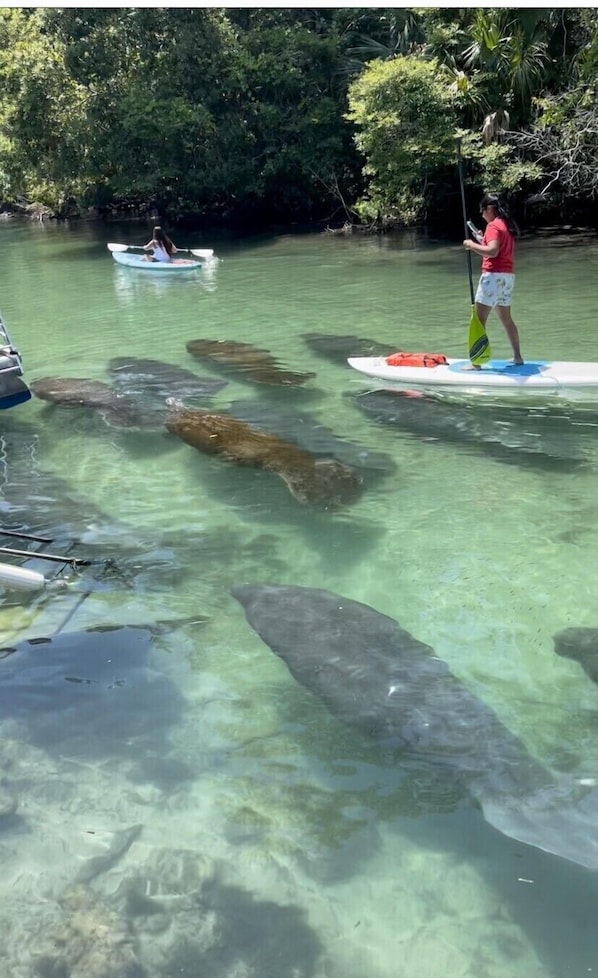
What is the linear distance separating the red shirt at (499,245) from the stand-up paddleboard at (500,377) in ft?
3.64

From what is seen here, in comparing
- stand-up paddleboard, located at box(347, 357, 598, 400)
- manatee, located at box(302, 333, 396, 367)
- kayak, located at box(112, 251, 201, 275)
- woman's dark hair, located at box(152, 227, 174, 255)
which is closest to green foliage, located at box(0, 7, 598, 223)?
woman's dark hair, located at box(152, 227, 174, 255)

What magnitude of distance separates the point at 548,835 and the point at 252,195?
30.0 metres

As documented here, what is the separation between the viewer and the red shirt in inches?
357

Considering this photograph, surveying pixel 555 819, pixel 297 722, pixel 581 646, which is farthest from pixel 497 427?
pixel 555 819

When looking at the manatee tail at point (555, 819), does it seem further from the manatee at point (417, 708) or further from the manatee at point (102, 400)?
the manatee at point (102, 400)

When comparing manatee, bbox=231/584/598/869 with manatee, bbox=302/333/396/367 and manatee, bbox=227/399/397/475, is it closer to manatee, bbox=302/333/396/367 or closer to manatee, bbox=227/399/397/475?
manatee, bbox=227/399/397/475

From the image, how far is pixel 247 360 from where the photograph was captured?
11.8 metres

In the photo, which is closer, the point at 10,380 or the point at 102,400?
the point at 10,380

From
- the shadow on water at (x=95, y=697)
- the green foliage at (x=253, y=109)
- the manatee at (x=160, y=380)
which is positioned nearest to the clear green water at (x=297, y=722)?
the shadow on water at (x=95, y=697)

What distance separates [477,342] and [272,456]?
3236 mm

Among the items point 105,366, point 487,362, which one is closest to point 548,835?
point 487,362

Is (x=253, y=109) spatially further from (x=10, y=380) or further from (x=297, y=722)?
(x=297, y=722)

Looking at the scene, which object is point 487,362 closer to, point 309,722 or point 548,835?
point 309,722

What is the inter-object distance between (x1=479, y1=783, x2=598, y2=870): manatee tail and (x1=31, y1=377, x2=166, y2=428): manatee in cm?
633
